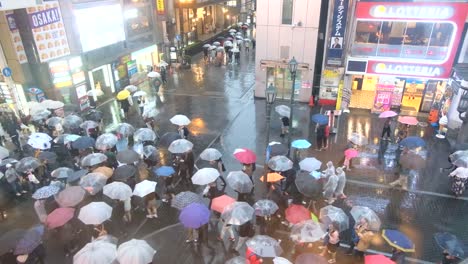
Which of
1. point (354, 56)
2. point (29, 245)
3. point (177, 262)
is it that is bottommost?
point (177, 262)

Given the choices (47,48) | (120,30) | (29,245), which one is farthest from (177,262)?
(120,30)

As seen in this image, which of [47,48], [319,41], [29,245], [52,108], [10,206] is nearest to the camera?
[29,245]

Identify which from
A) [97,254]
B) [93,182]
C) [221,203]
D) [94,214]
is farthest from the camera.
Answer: [93,182]

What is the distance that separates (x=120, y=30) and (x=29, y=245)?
19491mm

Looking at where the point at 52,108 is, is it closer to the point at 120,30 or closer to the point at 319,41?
the point at 120,30

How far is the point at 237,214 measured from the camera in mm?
10070

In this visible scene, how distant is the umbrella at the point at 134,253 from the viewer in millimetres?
8656

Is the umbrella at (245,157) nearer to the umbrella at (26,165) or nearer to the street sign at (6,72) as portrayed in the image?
the umbrella at (26,165)

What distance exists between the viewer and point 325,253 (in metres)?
10.7

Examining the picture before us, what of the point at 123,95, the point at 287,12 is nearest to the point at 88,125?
the point at 123,95

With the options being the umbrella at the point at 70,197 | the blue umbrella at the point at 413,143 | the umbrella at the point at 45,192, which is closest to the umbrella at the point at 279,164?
the blue umbrella at the point at 413,143

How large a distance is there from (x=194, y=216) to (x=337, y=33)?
14924mm

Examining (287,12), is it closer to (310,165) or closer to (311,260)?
(310,165)

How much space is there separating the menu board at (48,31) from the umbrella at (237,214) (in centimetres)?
1582
